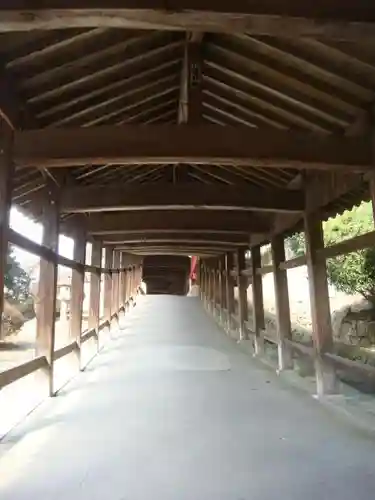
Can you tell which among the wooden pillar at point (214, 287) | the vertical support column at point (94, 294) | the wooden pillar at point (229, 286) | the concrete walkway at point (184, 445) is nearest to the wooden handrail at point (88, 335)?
the vertical support column at point (94, 294)

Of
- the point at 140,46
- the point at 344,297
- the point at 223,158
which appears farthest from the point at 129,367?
the point at 344,297

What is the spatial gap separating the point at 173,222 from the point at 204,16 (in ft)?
18.1

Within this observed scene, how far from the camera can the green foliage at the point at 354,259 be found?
29.5 feet

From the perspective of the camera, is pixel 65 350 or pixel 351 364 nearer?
pixel 351 364

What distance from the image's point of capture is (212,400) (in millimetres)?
5398

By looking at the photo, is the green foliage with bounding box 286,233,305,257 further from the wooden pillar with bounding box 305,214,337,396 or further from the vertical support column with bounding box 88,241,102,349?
the wooden pillar with bounding box 305,214,337,396

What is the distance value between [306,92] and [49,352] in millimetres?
3770

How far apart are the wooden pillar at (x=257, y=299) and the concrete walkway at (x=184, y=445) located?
2.00 m

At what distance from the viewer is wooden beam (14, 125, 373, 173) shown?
370cm

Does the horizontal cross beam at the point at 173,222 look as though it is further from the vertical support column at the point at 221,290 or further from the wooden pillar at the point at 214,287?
the wooden pillar at the point at 214,287

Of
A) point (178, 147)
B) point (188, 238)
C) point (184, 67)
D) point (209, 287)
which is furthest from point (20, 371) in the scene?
point (209, 287)

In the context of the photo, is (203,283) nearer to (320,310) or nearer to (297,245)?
(297,245)

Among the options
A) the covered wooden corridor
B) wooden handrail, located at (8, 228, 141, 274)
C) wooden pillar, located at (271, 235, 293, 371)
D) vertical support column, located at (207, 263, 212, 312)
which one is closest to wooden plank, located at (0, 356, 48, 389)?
the covered wooden corridor

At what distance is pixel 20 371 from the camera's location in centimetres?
418
